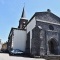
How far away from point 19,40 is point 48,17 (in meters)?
9.27

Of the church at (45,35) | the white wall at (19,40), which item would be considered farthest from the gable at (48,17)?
the white wall at (19,40)

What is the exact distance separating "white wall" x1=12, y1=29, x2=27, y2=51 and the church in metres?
1.75

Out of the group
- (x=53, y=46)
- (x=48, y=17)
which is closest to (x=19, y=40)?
(x=53, y=46)

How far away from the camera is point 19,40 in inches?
1179

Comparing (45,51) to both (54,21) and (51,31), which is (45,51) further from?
(54,21)

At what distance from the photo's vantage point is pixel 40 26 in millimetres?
25641

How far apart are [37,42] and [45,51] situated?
8.05 ft

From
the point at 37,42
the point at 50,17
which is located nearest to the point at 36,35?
the point at 37,42

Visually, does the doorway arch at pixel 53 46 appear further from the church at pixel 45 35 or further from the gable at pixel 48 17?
the gable at pixel 48 17

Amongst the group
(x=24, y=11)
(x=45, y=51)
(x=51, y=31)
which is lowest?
(x=45, y=51)

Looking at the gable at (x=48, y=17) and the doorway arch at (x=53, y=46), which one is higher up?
the gable at (x=48, y=17)

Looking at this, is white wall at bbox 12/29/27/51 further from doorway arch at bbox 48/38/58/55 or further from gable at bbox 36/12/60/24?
doorway arch at bbox 48/38/58/55

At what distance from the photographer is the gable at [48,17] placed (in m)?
26.8

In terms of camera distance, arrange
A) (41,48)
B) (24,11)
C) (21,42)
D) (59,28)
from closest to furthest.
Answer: (41,48), (59,28), (21,42), (24,11)
